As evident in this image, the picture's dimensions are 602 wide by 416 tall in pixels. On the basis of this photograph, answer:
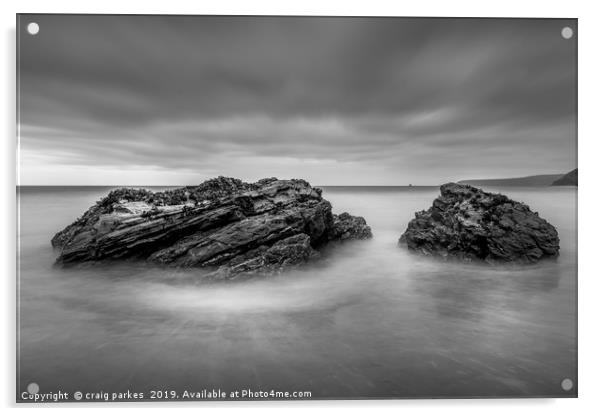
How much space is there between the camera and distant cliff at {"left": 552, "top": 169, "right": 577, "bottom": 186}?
611cm

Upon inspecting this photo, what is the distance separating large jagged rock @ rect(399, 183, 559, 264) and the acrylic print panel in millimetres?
122

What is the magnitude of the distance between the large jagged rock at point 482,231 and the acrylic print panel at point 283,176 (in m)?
0.12

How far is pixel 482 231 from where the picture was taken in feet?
30.0

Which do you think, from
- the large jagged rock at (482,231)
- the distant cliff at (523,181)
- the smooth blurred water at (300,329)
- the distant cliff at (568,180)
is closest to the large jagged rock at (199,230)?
the smooth blurred water at (300,329)

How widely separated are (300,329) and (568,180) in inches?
274

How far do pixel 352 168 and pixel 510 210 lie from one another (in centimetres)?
565

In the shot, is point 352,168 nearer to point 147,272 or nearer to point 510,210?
point 510,210

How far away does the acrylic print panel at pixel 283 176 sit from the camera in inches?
210

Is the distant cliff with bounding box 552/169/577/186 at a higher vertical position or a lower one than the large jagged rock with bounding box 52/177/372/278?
higher

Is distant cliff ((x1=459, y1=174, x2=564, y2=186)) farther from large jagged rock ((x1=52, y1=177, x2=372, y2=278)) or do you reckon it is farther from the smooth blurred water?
large jagged rock ((x1=52, y1=177, x2=372, y2=278))

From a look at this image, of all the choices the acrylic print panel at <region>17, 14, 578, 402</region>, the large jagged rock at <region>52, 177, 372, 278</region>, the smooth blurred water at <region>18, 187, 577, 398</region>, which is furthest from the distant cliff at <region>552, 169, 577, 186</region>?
the large jagged rock at <region>52, 177, 372, 278</region>

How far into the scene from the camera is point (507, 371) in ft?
17.5
